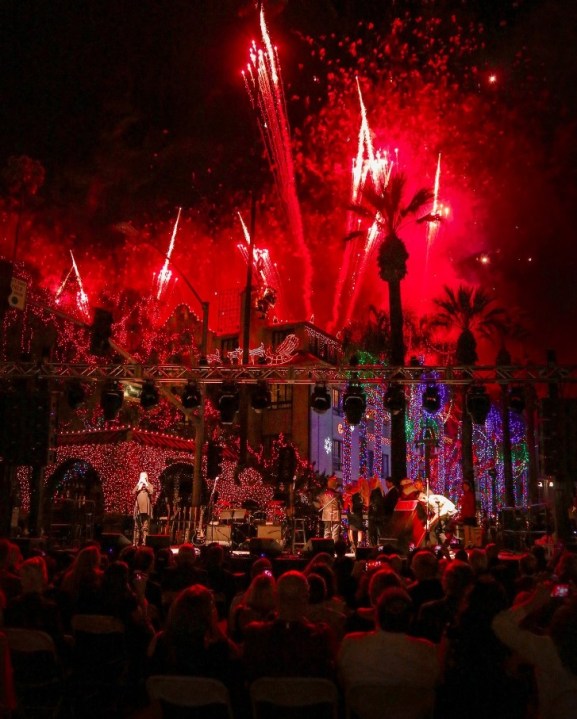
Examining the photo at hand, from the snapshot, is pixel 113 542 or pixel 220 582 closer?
pixel 220 582

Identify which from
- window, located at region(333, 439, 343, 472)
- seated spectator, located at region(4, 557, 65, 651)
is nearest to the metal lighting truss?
seated spectator, located at region(4, 557, 65, 651)

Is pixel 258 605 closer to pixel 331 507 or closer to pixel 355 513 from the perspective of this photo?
pixel 355 513

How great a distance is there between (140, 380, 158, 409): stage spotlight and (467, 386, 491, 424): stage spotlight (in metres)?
7.36

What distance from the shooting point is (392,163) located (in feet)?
94.3

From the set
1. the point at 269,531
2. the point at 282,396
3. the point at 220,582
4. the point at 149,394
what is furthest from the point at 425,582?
the point at 282,396

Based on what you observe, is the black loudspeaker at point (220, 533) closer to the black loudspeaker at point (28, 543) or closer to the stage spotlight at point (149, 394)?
the stage spotlight at point (149, 394)

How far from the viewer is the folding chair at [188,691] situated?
4.34 metres

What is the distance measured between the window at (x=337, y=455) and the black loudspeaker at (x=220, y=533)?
20141mm

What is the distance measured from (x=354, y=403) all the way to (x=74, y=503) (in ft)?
38.0

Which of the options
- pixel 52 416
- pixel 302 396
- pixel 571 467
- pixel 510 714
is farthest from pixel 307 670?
pixel 302 396

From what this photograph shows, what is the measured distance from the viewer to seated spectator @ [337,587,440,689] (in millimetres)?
4312

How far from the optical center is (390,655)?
14.3 feet

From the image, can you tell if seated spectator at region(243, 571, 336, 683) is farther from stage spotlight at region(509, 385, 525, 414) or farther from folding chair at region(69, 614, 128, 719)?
stage spotlight at region(509, 385, 525, 414)

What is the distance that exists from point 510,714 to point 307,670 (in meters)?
1.48
